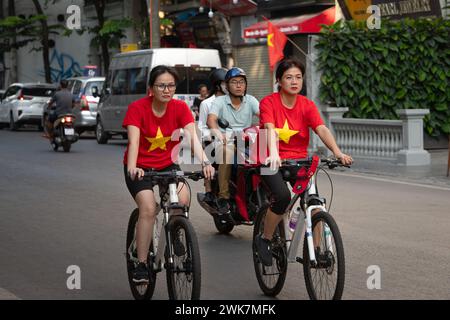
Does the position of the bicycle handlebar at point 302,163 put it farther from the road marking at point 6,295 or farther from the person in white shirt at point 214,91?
the person in white shirt at point 214,91

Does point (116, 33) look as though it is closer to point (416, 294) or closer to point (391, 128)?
point (391, 128)

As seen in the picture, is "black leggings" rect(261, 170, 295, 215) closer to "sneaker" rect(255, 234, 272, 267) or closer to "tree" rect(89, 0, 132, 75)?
"sneaker" rect(255, 234, 272, 267)

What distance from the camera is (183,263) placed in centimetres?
668

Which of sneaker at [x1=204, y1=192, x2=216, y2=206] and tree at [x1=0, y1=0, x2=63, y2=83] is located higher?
tree at [x1=0, y1=0, x2=63, y2=83]

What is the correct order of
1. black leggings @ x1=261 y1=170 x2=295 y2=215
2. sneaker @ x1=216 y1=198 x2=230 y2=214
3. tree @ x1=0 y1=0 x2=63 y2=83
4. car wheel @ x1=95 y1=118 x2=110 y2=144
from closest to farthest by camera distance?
black leggings @ x1=261 y1=170 x2=295 y2=215 → sneaker @ x1=216 y1=198 x2=230 y2=214 → car wheel @ x1=95 y1=118 x2=110 y2=144 → tree @ x1=0 y1=0 x2=63 y2=83

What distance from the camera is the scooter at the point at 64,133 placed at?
77.8 ft

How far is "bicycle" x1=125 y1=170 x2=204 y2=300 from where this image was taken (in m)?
6.54

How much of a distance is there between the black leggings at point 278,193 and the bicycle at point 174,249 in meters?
0.66

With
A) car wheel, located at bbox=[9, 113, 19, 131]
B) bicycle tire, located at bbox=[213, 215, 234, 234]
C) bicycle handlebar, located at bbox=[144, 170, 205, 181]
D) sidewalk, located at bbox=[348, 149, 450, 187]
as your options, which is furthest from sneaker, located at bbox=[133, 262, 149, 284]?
car wheel, located at bbox=[9, 113, 19, 131]

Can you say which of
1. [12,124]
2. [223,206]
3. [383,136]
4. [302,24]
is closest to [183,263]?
[223,206]

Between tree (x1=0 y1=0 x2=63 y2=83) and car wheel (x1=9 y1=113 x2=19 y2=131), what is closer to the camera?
car wheel (x1=9 y1=113 x2=19 y2=131)

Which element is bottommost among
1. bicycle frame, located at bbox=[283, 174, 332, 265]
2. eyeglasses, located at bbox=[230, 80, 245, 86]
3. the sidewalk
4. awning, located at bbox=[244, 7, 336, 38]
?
the sidewalk

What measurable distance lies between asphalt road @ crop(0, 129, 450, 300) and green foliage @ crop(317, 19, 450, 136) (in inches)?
190

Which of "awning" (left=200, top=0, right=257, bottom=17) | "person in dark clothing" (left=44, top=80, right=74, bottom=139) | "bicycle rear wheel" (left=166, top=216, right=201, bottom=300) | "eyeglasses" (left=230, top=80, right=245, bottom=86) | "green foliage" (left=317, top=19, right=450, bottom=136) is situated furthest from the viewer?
"awning" (left=200, top=0, right=257, bottom=17)
